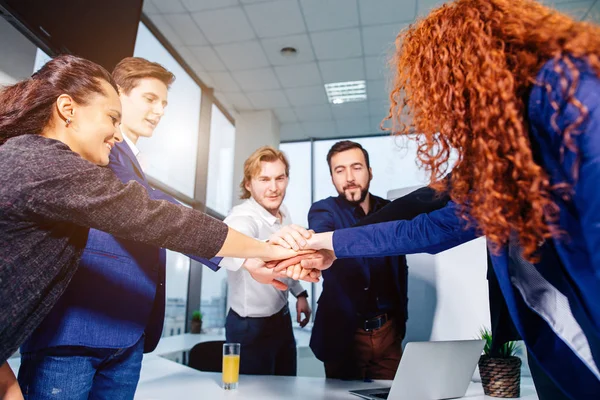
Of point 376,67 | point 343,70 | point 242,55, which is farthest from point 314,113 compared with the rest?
point 242,55

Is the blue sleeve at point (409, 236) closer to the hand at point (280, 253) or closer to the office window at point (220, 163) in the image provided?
the hand at point (280, 253)

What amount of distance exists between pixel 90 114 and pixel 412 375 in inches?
40.5

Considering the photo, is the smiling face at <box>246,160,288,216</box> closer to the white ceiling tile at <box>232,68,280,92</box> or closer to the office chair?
the office chair

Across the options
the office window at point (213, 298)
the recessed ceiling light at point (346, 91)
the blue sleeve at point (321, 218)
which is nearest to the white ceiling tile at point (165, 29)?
the recessed ceiling light at point (346, 91)

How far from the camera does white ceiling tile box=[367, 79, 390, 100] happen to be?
180 inches

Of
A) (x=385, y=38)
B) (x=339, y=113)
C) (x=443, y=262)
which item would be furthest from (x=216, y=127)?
(x=443, y=262)

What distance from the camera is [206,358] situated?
224 cm

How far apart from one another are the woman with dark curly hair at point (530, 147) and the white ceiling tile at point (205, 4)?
2.97 metres

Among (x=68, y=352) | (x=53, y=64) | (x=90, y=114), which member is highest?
(x=53, y=64)

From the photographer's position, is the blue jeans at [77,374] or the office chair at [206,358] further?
the office chair at [206,358]

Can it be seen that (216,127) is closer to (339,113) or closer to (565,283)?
(339,113)

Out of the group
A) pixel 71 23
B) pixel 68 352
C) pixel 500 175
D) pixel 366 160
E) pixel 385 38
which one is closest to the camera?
pixel 500 175

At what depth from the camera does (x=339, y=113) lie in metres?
5.31

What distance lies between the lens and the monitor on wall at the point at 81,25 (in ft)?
5.51
